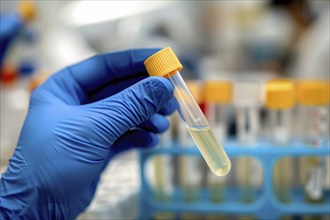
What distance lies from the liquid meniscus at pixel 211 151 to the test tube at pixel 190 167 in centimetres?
22

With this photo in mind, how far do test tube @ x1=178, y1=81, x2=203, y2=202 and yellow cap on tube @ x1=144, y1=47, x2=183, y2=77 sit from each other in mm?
246

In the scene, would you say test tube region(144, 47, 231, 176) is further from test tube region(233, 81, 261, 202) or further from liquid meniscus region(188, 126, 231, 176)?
test tube region(233, 81, 261, 202)

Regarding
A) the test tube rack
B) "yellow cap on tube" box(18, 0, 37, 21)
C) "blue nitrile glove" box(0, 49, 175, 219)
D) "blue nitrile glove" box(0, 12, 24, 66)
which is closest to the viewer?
"blue nitrile glove" box(0, 49, 175, 219)

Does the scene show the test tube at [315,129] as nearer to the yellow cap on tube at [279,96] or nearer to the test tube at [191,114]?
the yellow cap on tube at [279,96]

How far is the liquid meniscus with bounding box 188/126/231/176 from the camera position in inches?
30.5

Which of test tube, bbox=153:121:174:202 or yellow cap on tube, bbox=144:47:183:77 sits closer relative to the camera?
yellow cap on tube, bbox=144:47:183:77

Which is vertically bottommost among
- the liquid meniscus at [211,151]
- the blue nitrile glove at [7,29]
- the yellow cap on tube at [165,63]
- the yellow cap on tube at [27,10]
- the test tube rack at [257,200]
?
the test tube rack at [257,200]

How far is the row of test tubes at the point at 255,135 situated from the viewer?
99cm

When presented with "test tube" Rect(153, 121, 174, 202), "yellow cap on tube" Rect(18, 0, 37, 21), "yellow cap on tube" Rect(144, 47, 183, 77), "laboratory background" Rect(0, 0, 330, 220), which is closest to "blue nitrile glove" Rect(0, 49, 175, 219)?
"yellow cap on tube" Rect(144, 47, 183, 77)

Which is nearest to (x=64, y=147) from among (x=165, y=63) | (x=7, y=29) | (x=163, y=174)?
(x=165, y=63)

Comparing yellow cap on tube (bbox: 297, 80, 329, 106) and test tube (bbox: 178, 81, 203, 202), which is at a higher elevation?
yellow cap on tube (bbox: 297, 80, 329, 106)

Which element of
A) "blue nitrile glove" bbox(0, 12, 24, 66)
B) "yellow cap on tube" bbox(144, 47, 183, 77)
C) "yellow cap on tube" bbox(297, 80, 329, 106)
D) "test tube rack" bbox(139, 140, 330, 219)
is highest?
"blue nitrile glove" bbox(0, 12, 24, 66)

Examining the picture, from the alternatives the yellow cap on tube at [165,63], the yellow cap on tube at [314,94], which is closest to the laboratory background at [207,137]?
the yellow cap on tube at [314,94]

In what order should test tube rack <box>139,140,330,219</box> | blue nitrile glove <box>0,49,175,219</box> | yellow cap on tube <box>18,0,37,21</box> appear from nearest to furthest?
1. blue nitrile glove <box>0,49,175,219</box>
2. test tube rack <box>139,140,330,219</box>
3. yellow cap on tube <box>18,0,37,21</box>
